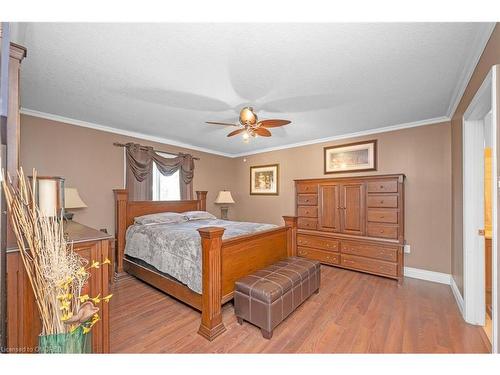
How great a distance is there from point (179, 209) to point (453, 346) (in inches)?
166

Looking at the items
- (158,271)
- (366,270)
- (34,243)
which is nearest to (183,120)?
(158,271)

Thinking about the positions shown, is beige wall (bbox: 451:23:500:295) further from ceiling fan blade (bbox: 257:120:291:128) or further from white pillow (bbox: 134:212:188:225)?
white pillow (bbox: 134:212:188:225)

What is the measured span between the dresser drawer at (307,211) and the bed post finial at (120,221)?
311 centimetres

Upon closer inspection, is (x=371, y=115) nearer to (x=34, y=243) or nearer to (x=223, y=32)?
(x=223, y=32)

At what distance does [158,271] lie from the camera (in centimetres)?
274

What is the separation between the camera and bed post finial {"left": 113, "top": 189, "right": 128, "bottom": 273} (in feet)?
11.0

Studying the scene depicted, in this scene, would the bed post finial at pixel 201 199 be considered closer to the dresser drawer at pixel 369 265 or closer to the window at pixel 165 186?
the window at pixel 165 186

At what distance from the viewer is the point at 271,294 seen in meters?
1.88

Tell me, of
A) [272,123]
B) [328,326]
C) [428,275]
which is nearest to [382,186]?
[428,275]

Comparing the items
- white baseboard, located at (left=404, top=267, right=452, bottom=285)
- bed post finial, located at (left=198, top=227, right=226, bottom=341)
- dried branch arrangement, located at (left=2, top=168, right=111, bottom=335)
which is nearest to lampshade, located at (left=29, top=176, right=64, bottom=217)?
dried branch arrangement, located at (left=2, top=168, right=111, bottom=335)

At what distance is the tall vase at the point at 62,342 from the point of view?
1.07 metres

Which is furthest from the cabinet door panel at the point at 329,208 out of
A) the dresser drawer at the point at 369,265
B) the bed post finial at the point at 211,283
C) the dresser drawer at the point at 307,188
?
the bed post finial at the point at 211,283

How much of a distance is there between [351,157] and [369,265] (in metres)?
1.91

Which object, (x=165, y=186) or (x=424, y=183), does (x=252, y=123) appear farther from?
(x=424, y=183)
